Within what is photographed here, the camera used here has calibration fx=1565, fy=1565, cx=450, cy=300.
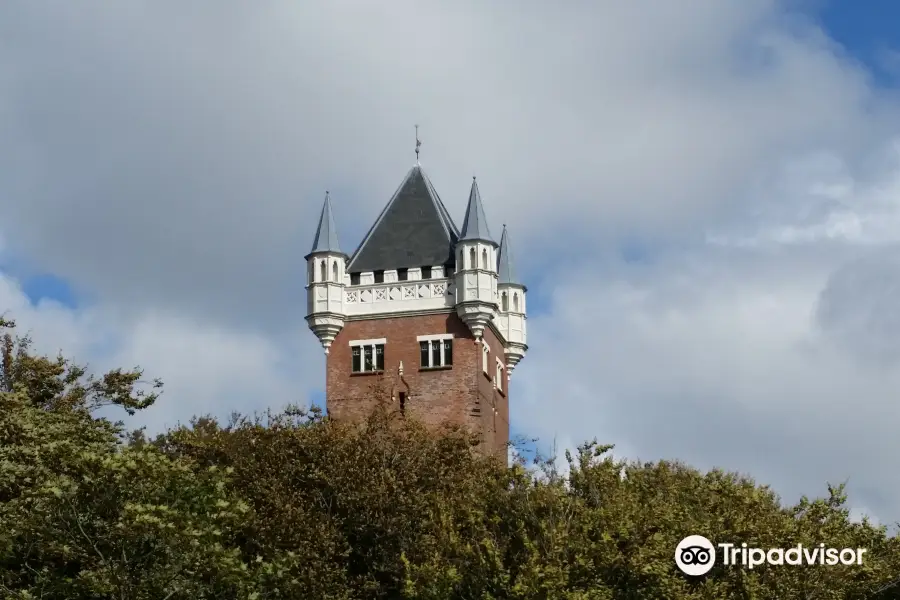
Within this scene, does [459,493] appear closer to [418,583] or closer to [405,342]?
[418,583]

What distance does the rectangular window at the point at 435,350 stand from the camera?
204ft

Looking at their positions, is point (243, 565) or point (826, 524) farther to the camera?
point (826, 524)

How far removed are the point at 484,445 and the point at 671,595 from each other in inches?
1060

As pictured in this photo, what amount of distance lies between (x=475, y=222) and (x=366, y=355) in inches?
275

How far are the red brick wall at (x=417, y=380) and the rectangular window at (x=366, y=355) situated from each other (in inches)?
7.9

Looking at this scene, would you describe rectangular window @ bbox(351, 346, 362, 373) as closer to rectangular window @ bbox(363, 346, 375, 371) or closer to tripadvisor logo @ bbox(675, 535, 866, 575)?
rectangular window @ bbox(363, 346, 375, 371)

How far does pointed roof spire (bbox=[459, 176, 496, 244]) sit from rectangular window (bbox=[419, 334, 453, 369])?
4147mm

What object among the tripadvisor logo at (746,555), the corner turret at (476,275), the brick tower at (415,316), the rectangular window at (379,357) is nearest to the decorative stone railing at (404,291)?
the brick tower at (415,316)

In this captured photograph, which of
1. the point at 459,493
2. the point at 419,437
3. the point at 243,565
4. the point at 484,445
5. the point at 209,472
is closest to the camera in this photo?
the point at 243,565

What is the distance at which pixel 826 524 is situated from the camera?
37406 millimetres

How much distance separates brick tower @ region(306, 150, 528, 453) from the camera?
6175 cm

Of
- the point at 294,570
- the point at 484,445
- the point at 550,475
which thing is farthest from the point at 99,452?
the point at 484,445

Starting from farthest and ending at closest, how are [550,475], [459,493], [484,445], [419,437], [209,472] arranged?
[484,445]
[419,437]
[459,493]
[550,475]
[209,472]

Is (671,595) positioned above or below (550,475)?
below
